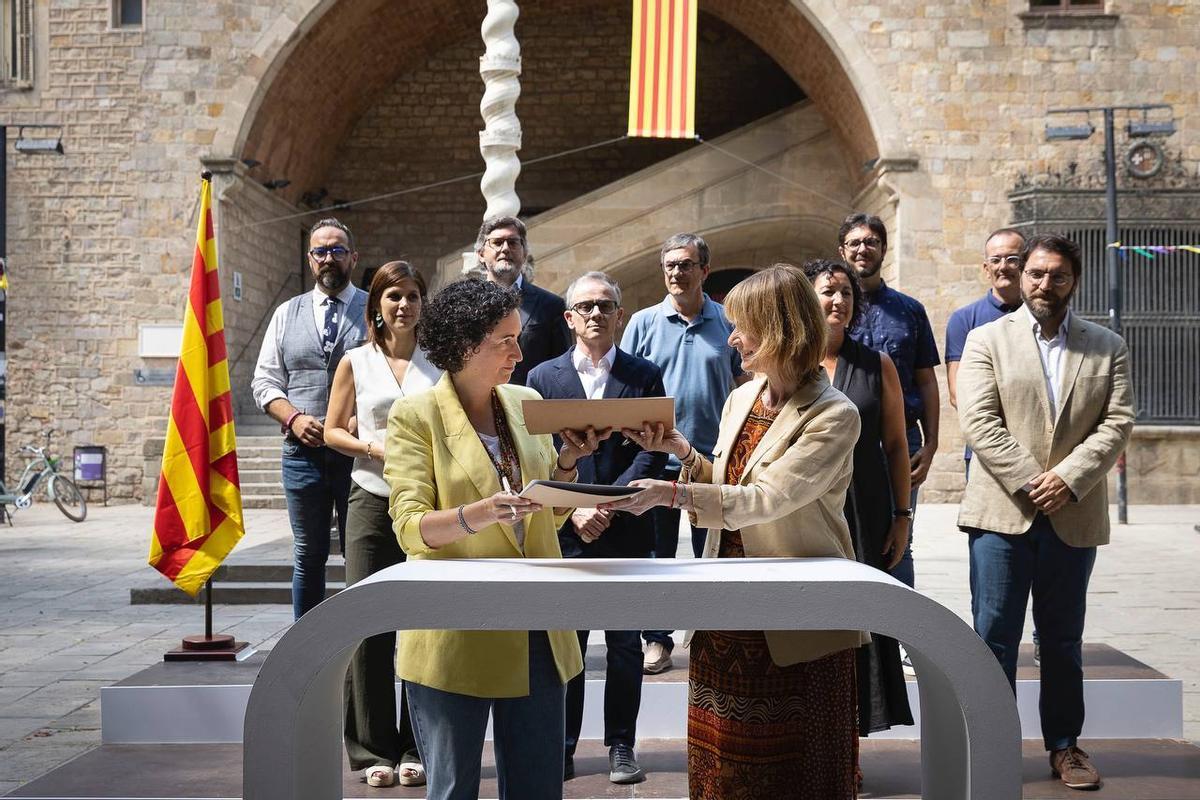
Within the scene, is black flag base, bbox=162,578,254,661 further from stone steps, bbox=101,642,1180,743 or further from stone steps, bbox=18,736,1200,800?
stone steps, bbox=18,736,1200,800

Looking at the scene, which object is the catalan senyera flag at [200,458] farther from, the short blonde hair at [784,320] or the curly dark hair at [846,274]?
the short blonde hair at [784,320]

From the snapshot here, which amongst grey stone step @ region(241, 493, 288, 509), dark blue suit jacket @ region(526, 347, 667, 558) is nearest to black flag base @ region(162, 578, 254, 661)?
dark blue suit jacket @ region(526, 347, 667, 558)

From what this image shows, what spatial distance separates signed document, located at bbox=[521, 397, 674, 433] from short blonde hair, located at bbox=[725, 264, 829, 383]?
254 millimetres

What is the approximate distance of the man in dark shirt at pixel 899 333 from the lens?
4.55m

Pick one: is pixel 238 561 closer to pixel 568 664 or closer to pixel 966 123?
pixel 568 664

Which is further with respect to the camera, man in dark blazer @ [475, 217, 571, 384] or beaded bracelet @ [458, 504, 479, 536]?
man in dark blazer @ [475, 217, 571, 384]

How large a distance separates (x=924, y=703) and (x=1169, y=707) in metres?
2.02

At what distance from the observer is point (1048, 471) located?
358 cm

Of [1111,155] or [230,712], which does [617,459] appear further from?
[1111,155]

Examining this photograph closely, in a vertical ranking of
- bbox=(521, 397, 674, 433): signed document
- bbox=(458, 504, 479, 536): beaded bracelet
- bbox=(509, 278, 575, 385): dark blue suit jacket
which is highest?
bbox=(509, 278, 575, 385): dark blue suit jacket

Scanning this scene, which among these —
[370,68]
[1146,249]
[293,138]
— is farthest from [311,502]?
[370,68]

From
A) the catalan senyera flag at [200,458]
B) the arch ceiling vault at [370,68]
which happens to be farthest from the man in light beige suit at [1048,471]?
the arch ceiling vault at [370,68]

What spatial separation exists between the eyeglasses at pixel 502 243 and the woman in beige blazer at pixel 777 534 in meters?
2.25

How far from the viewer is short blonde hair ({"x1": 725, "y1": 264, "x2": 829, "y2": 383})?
2.51 m
